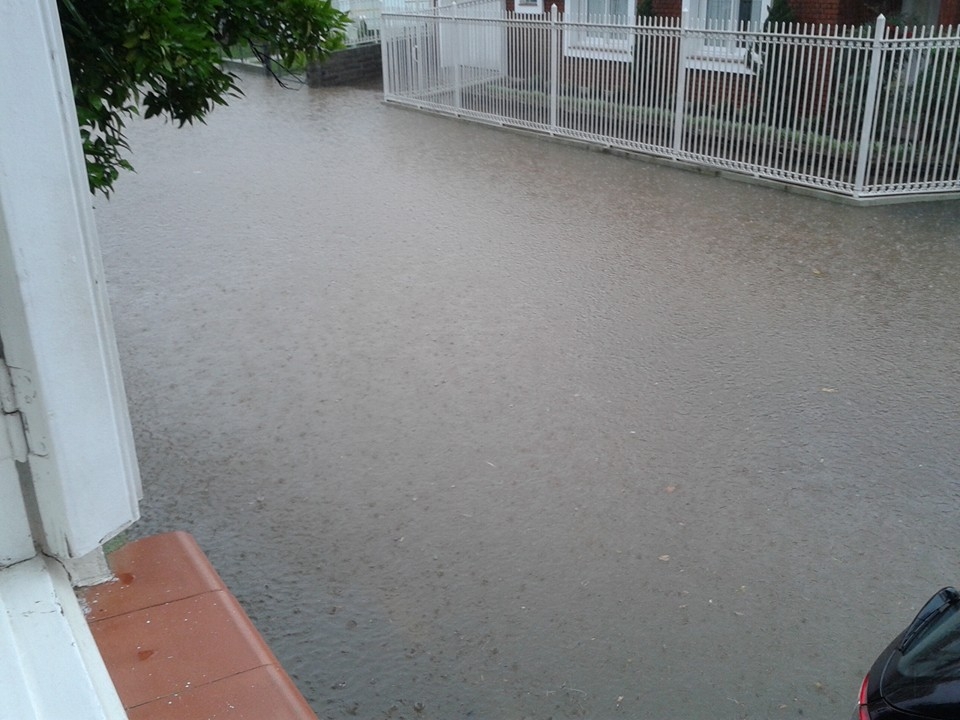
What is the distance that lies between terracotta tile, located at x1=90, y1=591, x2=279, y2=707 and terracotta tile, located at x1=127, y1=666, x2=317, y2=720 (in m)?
0.02

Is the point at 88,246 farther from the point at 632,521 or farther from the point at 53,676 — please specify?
the point at 632,521

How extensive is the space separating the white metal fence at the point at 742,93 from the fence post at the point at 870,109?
1 centimetres

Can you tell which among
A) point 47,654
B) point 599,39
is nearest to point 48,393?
point 47,654

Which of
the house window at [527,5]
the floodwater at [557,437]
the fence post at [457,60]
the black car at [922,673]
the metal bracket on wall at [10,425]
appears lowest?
the floodwater at [557,437]

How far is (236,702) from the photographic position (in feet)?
5.69

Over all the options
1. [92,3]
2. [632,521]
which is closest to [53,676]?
[92,3]

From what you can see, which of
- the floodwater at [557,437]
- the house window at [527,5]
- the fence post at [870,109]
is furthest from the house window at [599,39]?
the house window at [527,5]

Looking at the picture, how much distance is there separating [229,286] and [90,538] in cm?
702

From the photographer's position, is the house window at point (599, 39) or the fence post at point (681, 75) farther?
the house window at point (599, 39)

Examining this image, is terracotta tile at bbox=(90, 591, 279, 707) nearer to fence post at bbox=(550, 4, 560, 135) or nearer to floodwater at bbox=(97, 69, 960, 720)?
floodwater at bbox=(97, 69, 960, 720)

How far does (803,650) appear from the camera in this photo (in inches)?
164

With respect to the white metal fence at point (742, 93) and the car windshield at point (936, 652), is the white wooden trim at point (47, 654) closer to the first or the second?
the car windshield at point (936, 652)

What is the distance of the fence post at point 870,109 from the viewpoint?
10191 mm

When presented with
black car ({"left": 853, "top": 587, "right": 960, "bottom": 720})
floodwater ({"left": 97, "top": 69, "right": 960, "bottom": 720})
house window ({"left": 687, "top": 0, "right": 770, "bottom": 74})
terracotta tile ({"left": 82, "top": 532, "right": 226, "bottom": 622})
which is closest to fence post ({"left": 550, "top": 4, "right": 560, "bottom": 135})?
house window ({"left": 687, "top": 0, "right": 770, "bottom": 74})
